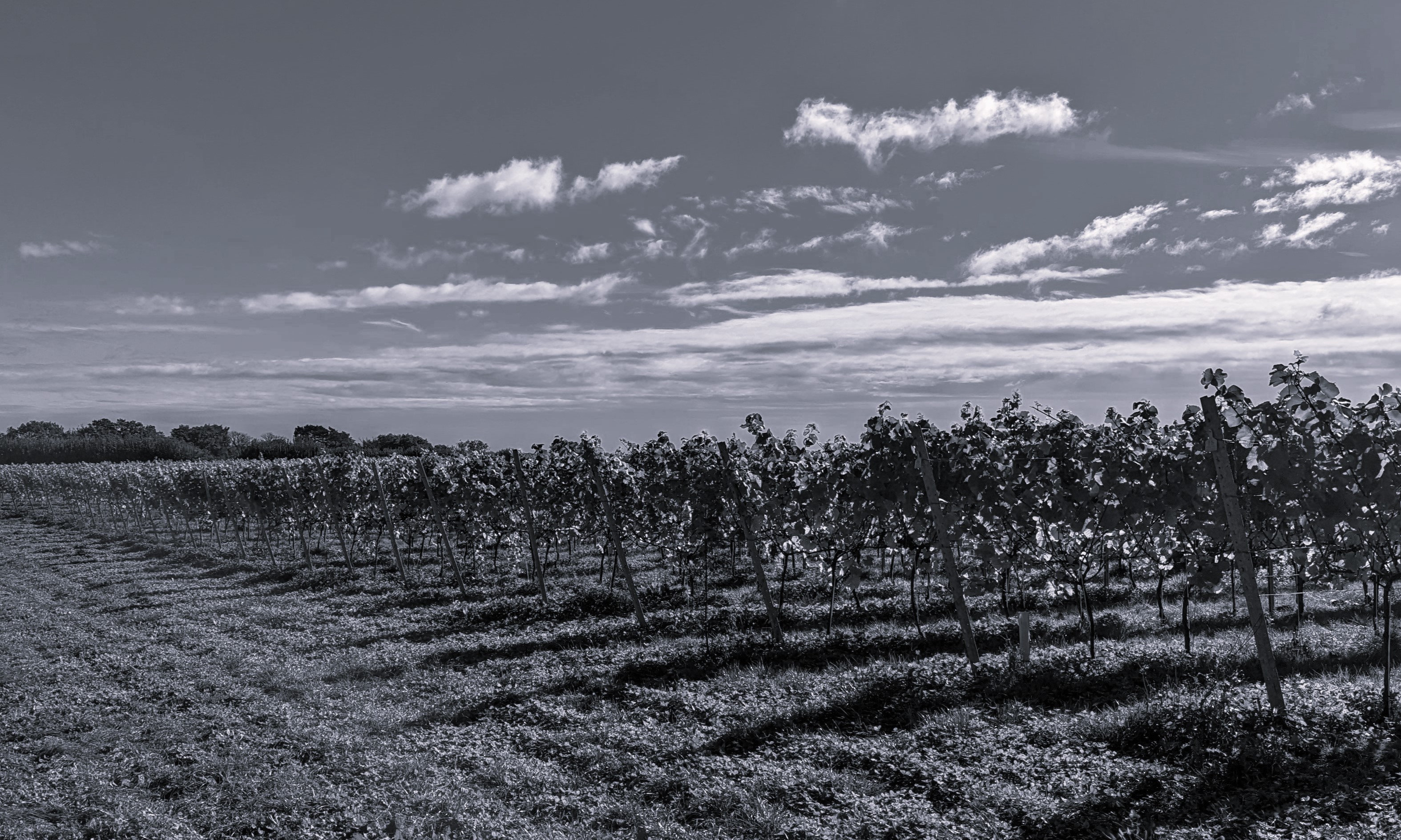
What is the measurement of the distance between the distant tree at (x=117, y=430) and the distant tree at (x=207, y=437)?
94.3 inches

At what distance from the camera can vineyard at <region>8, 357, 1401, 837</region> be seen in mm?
6141

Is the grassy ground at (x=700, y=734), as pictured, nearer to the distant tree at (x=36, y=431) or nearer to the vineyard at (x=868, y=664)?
the vineyard at (x=868, y=664)

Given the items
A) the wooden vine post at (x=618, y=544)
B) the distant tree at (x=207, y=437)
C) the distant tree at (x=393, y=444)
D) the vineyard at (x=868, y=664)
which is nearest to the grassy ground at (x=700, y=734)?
the vineyard at (x=868, y=664)

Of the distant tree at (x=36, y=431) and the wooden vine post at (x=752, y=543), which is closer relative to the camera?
the wooden vine post at (x=752, y=543)

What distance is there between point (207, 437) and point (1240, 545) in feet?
387

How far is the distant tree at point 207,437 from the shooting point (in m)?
101

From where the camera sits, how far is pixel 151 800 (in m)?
6.84

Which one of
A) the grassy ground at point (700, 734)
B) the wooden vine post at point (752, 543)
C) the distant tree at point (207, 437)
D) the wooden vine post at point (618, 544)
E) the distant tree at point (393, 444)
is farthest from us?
the distant tree at point (207, 437)

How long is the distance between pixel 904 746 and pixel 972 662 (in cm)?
247

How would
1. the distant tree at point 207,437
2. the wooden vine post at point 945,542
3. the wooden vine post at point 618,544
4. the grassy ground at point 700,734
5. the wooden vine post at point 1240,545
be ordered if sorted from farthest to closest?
the distant tree at point 207,437 < the wooden vine post at point 618,544 < the wooden vine post at point 945,542 < the wooden vine post at point 1240,545 < the grassy ground at point 700,734

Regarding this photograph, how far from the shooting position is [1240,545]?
282 inches

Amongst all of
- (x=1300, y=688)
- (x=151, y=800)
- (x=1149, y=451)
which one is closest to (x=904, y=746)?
(x=1300, y=688)

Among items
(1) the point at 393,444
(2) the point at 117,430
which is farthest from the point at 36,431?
(1) the point at 393,444

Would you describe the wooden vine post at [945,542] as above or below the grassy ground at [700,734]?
above
